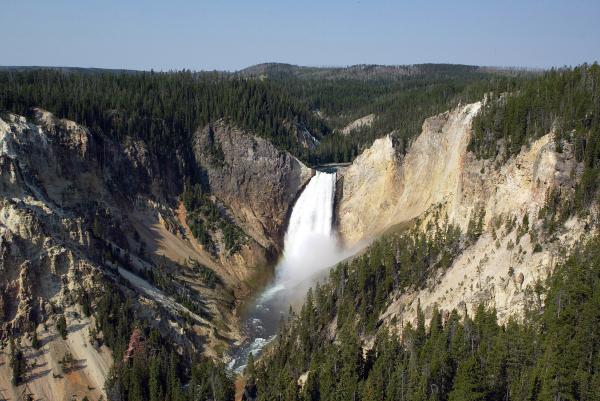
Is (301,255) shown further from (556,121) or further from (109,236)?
(556,121)

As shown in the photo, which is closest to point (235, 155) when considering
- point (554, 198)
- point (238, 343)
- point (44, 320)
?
point (238, 343)

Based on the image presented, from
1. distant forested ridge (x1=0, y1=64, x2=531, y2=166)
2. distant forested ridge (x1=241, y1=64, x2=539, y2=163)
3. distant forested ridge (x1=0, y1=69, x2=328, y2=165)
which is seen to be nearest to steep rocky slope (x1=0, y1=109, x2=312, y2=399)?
distant forested ridge (x1=0, y1=69, x2=328, y2=165)

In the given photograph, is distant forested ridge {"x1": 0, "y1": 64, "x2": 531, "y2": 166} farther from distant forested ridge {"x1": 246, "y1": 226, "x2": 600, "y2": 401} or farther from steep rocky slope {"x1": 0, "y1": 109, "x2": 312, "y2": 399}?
distant forested ridge {"x1": 246, "y1": 226, "x2": 600, "y2": 401}

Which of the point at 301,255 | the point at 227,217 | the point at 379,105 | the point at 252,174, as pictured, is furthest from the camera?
the point at 379,105

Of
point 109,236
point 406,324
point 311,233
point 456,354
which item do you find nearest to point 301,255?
point 311,233

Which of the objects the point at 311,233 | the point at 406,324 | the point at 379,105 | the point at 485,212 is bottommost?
the point at 311,233

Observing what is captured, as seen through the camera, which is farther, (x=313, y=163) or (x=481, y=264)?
(x=313, y=163)

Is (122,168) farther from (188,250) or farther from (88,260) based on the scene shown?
(88,260)
